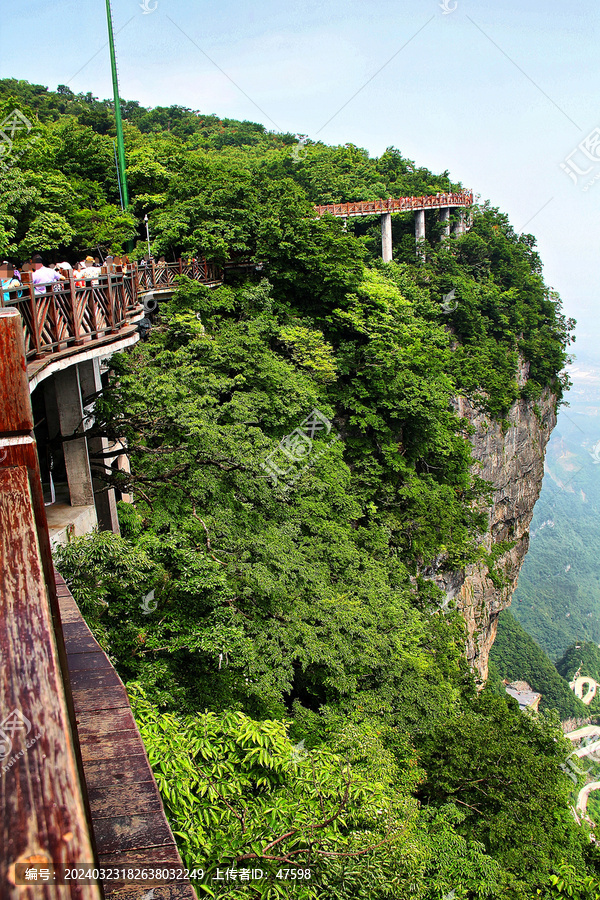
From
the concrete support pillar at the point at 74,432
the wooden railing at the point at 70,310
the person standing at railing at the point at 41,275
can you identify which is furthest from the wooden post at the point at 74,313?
the concrete support pillar at the point at 74,432

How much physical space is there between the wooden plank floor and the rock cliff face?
16426mm

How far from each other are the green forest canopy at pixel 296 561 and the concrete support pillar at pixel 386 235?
688 cm

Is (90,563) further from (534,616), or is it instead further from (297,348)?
(534,616)

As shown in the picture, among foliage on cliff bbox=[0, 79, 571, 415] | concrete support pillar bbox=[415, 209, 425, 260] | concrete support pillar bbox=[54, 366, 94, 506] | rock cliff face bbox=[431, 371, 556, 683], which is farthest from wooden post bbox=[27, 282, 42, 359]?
concrete support pillar bbox=[415, 209, 425, 260]

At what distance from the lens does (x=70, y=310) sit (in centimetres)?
689

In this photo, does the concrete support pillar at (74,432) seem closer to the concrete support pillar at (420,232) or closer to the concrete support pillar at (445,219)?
the concrete support pillar at (420,232)

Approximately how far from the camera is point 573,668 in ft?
199

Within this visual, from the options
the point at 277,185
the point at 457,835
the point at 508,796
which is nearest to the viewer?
the point at 457,835

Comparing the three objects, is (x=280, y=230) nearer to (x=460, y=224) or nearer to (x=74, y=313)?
(x=74, y=313)

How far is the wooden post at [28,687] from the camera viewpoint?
0.63 meters

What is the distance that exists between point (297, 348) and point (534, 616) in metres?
73.7

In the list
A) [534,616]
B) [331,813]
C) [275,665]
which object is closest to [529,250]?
[275,665]

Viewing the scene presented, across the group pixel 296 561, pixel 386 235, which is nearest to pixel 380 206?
pixel 386 235

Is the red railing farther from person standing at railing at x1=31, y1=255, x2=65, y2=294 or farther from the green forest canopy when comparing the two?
person standing at railing at x1=31, y1=255, x2=65, y2=294
